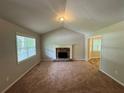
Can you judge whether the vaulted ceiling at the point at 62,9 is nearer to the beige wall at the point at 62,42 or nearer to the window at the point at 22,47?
the window at the point at 22,47

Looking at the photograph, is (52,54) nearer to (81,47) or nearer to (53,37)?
(53,37)

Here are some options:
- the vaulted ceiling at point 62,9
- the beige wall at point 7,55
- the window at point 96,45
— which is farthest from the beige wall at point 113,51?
the window at point 96,45

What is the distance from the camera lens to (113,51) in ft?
13.8

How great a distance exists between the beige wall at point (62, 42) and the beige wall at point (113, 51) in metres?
3.32

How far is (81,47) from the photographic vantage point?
8562 millimetres

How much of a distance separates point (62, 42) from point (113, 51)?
479 cm

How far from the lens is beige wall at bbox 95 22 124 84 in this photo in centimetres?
367

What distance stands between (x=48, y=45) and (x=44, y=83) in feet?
16.2

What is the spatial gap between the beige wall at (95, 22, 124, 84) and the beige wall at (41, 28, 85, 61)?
3320 millimetres

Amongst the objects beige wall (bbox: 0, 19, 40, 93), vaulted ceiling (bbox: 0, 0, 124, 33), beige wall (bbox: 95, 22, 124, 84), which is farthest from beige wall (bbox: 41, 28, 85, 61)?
vaulted ceiling (bbox: 0, 0, 124, 33)

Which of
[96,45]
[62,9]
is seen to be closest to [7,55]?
[62,9]

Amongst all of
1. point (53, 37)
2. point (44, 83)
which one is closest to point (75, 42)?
point (53, 37)

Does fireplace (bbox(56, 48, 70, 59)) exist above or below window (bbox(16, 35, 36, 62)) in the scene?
below

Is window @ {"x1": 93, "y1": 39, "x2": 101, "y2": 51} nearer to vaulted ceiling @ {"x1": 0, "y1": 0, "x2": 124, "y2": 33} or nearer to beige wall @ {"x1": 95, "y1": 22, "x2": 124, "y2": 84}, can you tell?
beige wall @ {"x1": 95, "y1": 22, "x2": 124, "y2": 84}
